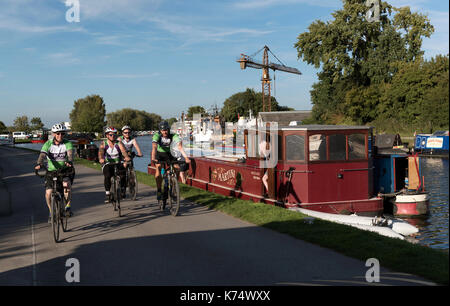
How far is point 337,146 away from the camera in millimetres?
14734

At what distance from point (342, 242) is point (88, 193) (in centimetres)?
1010

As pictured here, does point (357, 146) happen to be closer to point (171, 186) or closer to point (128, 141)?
point (171, 186)

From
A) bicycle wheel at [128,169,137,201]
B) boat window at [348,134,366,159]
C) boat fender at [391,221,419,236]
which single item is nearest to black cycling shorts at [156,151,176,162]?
bicycle wheel at [128,169,137,201]

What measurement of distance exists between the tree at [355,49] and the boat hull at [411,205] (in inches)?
1346

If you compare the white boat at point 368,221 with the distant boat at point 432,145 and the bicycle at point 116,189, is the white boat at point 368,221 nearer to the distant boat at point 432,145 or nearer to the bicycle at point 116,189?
the bicycle at point 116,189

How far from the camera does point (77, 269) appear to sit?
6230mm

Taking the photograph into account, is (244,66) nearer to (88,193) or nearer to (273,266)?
(88,193)

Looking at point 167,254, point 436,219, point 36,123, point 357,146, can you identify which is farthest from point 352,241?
point 36,123

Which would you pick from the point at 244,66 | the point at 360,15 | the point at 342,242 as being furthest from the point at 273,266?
the point at 244,66

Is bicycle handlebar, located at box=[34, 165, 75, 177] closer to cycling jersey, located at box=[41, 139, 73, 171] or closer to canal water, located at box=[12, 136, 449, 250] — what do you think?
A: cycling jersey, located at box=[41, 139, 73, 171]

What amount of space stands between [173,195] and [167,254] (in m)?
3.73

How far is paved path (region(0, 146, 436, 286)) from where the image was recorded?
5895 millimetres

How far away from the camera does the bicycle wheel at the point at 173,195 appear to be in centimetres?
1059

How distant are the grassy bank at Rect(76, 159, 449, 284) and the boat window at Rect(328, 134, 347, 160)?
13.2 feet
